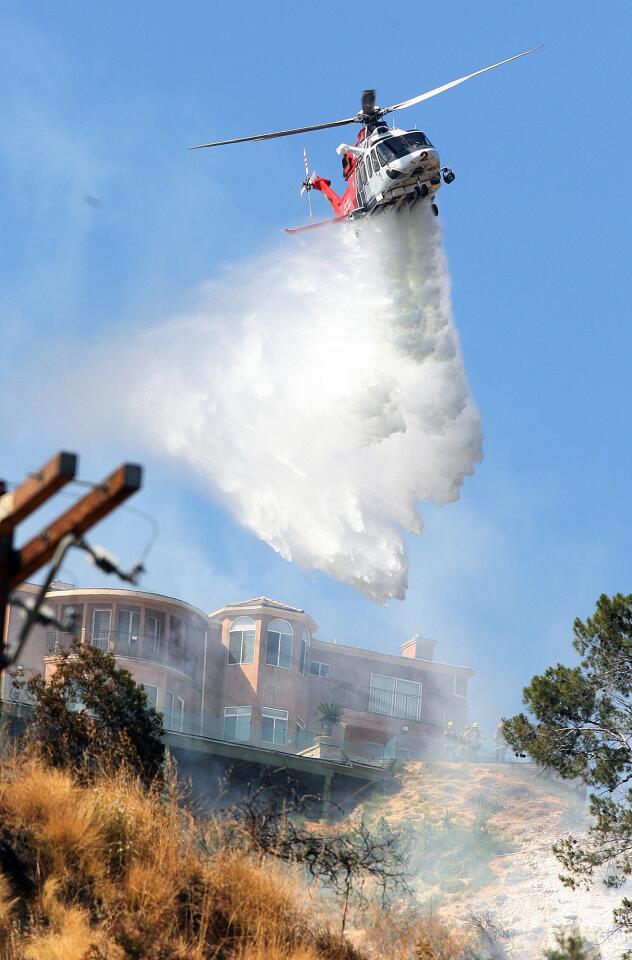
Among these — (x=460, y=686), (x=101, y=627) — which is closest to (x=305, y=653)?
(x=460, y=686)

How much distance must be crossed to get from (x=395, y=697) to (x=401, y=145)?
127ft

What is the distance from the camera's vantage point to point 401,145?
3584 centimetres

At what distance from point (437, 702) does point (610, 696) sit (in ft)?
136

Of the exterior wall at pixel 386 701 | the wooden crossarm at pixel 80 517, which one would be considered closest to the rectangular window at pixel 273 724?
the exterior wall at pixel 386 701

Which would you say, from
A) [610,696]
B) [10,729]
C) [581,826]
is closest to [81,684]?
[10,729]

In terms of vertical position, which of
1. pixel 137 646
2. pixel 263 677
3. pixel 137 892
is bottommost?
pixel 137 892

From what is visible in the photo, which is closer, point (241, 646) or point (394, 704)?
point (241, 646)

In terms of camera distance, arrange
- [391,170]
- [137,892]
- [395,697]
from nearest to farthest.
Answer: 1. [137,892]
2. [391,170]
3. [395,697]

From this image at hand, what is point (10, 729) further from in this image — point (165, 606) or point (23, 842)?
point (165, 606)

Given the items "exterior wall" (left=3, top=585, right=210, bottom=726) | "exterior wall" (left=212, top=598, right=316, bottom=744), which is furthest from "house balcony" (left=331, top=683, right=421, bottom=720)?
"exterior wall" (left=3, top=585, right=210, bottom=726)

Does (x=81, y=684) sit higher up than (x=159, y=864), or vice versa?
(x=81, y=684)

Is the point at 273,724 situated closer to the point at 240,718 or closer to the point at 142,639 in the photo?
the point at 240,718

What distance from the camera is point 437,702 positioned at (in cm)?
7031

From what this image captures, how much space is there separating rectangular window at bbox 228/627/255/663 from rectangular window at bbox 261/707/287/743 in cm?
261
